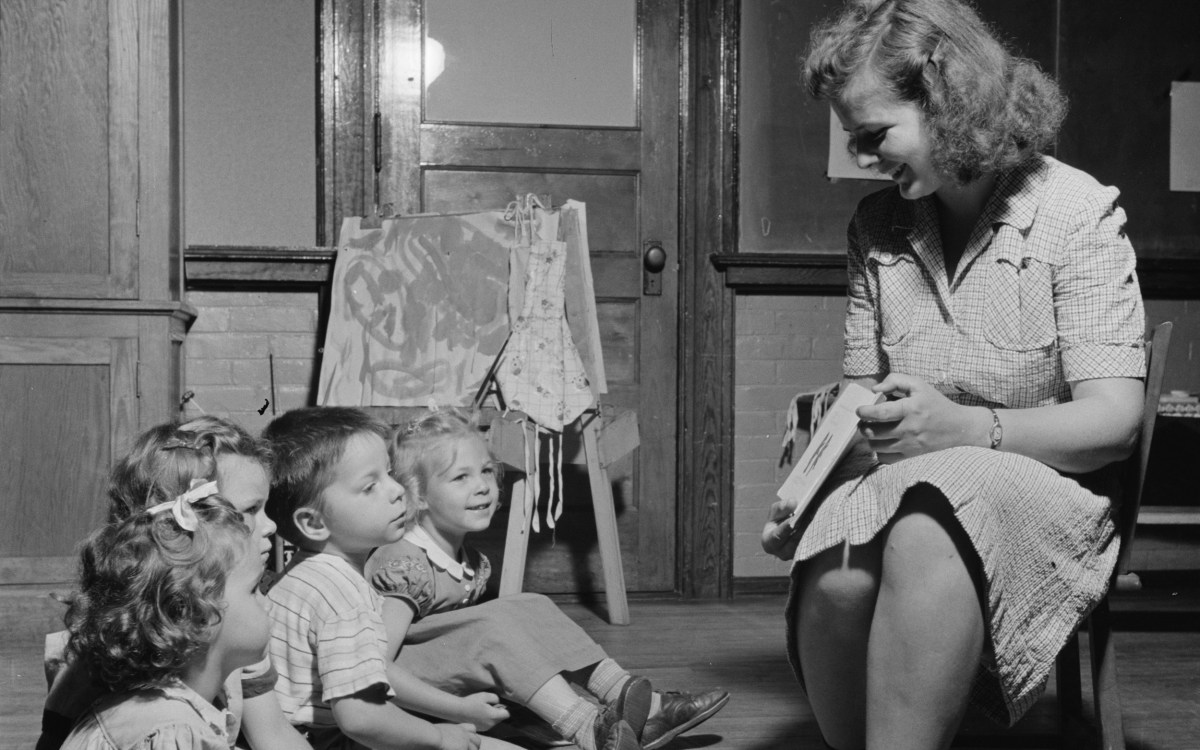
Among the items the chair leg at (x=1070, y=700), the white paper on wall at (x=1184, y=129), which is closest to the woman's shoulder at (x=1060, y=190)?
the chair leg at (x=1070, y=700)

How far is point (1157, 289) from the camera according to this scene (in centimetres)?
425

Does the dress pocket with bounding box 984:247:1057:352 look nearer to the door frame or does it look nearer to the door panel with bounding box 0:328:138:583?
the door frame

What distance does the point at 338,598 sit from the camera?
197 centimetres

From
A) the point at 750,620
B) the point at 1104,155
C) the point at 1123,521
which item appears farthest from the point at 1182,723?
the point at 1104,155

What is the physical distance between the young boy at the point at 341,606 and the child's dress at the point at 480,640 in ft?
0.23

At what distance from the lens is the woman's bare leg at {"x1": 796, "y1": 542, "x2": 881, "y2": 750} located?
171 centimetres

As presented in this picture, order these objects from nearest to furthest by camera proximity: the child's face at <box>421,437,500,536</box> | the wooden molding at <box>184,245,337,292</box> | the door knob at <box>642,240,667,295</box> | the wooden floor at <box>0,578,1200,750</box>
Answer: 1. the wooden floor at <box>0,578,1200,750</box>
2. the child's face at <box>421,437,500,536</box>
3. the wooden molding at <box>184,245,337,292</box>
4. the door knob at <box>642,240,667,295</box>

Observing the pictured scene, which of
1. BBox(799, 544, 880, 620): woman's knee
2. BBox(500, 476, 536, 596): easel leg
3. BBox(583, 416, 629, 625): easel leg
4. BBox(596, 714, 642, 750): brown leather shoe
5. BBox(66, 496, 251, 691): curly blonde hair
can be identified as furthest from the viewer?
BBox(583, 416, 629, 625): easel leg

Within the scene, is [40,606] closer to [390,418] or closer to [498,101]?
[390,418]

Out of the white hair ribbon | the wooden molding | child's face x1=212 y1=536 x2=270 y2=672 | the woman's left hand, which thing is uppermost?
the wooden molding

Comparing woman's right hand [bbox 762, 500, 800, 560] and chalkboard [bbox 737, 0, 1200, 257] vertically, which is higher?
chalkboard [bbox 737, 0, 1200, 257]

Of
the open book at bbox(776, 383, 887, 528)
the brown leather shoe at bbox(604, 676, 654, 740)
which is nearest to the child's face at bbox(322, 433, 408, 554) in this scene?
the brown leather shoe at bbox(604, 676, 654, 740)

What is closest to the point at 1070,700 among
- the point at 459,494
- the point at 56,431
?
the point at 459,494

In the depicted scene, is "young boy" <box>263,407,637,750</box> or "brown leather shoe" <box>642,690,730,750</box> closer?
"young boy" <box>263,407,637,750</box>
